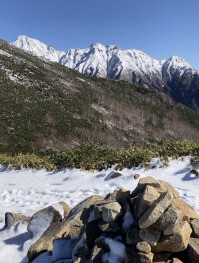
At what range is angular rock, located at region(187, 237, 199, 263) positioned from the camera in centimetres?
346

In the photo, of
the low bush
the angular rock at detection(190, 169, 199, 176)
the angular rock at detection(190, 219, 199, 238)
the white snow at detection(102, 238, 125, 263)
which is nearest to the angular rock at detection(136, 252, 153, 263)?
the white snow at detection(102, 238, 125, 263)

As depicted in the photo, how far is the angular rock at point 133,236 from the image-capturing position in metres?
3.44

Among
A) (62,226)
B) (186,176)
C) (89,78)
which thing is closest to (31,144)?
(186,176)

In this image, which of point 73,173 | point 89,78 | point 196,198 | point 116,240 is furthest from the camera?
point 89,78

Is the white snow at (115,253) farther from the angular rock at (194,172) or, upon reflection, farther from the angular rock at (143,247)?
the angular rock at (194,172)

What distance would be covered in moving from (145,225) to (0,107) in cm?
4177

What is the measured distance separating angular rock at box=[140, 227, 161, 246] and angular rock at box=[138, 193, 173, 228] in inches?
3.9

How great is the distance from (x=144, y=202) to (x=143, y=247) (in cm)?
59

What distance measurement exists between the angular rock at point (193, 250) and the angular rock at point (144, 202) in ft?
2.49

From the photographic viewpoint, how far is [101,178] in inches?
370

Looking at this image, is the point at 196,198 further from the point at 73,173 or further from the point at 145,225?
the point at 73,173

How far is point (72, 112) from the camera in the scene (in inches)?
A: 2046

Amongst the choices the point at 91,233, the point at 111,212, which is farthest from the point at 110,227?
the point at 91,233

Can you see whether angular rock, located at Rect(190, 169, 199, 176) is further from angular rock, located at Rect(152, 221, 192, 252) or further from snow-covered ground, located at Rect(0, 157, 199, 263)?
angular rock, located at Rect(152, 221, 192, 252)
